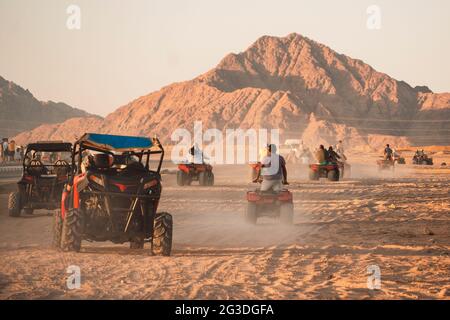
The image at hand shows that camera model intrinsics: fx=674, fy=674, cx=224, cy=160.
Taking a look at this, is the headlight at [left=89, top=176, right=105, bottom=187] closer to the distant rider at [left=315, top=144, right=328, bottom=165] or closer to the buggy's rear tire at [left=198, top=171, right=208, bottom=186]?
the buggy's rear tire at [left=198, top=171, right=208, bottom=186]

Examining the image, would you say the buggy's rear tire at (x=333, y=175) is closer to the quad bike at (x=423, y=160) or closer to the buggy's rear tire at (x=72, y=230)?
the buggy's rear tire at (x=72, y=230)

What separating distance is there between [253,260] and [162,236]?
142 centimetres

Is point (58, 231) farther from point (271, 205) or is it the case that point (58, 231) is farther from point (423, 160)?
point (423, 160)

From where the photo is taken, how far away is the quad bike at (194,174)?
2791 cm

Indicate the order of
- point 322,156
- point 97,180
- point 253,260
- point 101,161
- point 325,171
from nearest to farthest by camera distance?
1. point 253,260
2. point 97,180
3. point 101,161
4. point 322,156
5. point 325,171

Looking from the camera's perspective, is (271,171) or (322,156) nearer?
(271,171)

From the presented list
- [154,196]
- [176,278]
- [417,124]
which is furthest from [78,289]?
[417,124]

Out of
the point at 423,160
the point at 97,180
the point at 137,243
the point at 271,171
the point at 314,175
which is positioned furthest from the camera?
the point at 423,160

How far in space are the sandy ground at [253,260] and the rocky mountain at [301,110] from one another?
124 metres

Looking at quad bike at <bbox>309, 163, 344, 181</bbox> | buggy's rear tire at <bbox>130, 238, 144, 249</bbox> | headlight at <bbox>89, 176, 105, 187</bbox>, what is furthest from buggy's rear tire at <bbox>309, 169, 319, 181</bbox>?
headlight at <bbox>89, 176, 105, 187</bbox>

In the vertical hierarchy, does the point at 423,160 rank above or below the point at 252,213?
above

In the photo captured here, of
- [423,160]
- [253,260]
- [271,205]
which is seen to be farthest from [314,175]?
[423,160]

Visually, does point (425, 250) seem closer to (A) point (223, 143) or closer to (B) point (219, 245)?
(B) point (219, 245)

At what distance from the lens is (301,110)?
15462 cm
